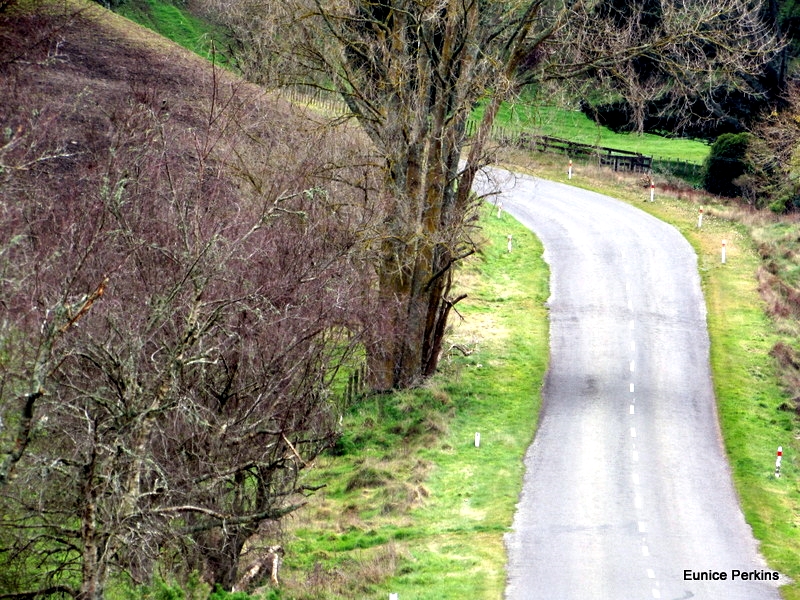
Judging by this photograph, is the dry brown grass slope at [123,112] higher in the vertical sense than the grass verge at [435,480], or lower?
higher

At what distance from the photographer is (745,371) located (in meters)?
30.6

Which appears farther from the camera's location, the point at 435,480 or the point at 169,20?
the point at 169,20

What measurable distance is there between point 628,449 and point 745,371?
22.5ft

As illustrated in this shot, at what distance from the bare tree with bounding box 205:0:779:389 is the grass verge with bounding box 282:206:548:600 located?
69.8 inches

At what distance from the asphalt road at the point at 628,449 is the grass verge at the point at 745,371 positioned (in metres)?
0.39

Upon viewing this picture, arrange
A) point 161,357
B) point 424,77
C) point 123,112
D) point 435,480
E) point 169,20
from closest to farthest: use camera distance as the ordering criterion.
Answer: point 161,357
point 435,480
point 424,77
point 123,112
point 169,20

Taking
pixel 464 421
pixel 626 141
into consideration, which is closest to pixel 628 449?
pixel 464 421

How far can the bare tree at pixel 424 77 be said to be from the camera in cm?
2694

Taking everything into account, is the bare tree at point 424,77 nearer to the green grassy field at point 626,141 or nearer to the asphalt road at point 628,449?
the asphalt road at point 628,449

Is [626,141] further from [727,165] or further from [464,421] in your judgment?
[464,421]

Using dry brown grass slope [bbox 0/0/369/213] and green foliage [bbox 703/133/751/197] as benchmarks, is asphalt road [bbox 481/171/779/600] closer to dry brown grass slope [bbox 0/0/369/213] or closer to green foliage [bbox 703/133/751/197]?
dry brown grass slope [bbox 0/0/369/213]

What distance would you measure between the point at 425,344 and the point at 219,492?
13753 mm

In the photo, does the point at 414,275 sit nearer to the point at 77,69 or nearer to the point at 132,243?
the point at 132,243

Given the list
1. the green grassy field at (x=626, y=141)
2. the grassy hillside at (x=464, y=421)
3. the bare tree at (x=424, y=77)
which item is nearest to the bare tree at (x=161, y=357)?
the grassy hillside at (x=464, y=421)
